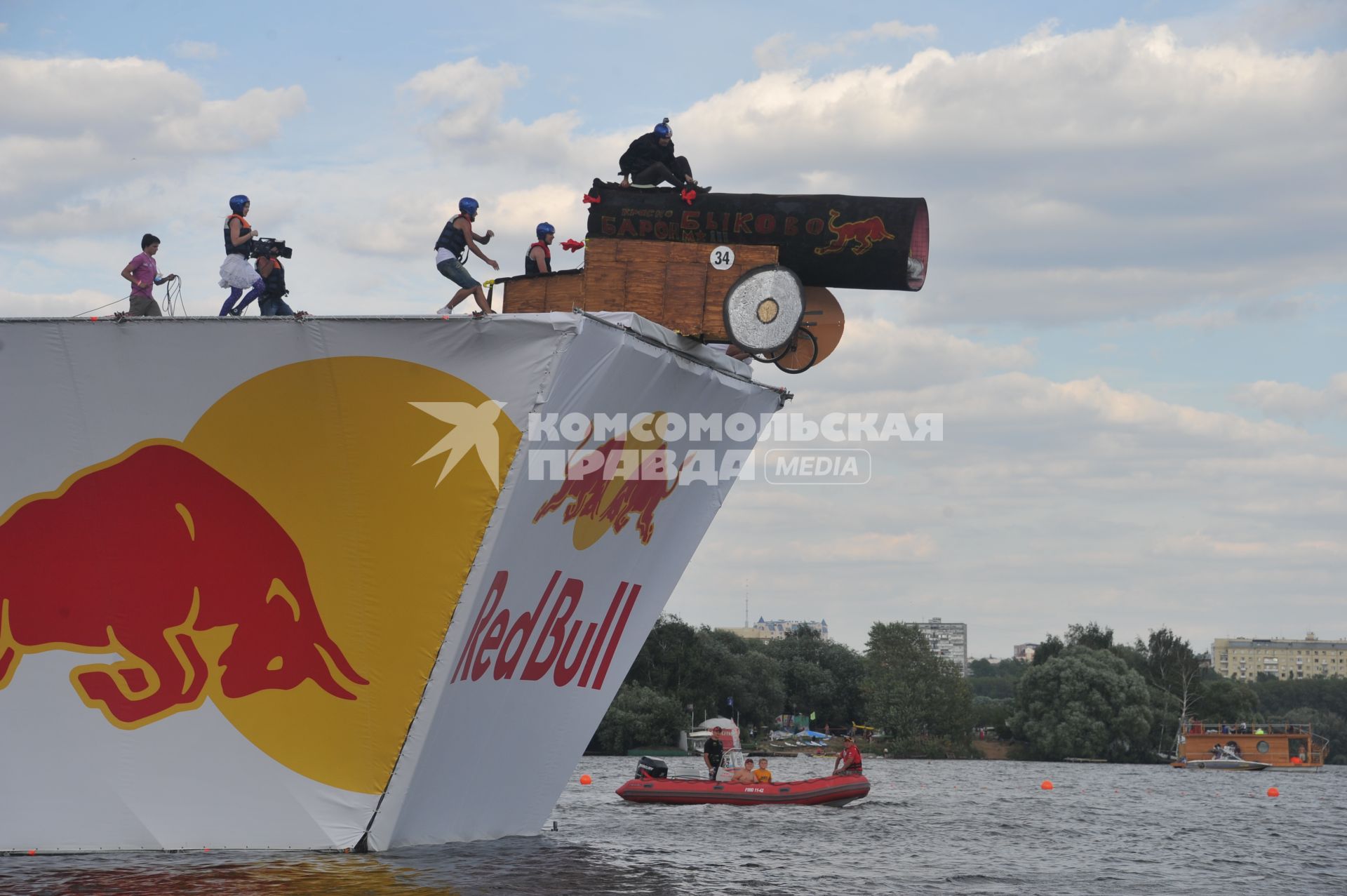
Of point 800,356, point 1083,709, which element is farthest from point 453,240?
point 1083,709

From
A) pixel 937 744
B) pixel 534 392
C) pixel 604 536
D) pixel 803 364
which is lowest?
pixel 937 744

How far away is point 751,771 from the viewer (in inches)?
1404

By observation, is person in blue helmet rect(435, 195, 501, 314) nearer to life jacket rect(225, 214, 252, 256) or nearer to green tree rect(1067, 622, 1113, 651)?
life jacket rect(225, 214, 252, 256)

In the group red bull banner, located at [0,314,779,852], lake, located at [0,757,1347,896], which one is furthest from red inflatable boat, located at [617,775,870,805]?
red bull banner, located at [0,314,779,852]

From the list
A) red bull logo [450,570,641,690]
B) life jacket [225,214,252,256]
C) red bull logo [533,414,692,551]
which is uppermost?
life jacket [225,214,252,256]

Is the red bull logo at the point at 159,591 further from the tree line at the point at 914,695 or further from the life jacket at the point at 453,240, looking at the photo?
the tree line at the point at 914,695

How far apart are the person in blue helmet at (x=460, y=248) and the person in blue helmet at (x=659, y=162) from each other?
2.25m

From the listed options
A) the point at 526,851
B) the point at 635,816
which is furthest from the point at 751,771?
the point at 526,851

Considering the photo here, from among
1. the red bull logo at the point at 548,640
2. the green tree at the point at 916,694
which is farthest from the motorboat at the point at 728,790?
the green tree at the point at 916,694

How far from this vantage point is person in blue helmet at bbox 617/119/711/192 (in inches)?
714

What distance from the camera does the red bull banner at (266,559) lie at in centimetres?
1577

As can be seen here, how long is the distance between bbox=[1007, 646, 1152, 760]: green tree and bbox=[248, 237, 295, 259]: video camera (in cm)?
7111

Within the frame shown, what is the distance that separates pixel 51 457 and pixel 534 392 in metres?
6.08

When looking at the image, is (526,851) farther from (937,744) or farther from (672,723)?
(937,744)
